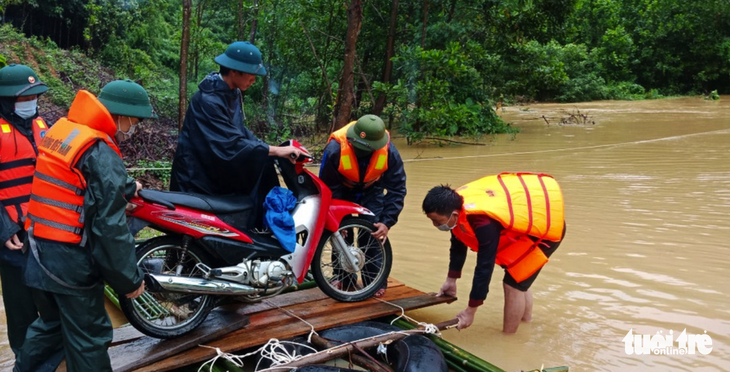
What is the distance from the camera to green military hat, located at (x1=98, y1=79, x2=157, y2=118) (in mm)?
2752

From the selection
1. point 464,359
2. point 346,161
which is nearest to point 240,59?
point 346,161

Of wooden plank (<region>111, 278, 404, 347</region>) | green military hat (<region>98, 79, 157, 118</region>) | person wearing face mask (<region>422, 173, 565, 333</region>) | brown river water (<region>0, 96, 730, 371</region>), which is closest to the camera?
green military hat (<region>98, 79, 157, 118</region>)

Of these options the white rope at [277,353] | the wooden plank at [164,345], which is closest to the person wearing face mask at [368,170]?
the white rope at [277,353]

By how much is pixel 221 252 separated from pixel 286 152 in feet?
2.31

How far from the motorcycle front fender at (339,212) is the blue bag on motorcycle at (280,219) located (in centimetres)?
35

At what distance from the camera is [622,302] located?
15.5ft

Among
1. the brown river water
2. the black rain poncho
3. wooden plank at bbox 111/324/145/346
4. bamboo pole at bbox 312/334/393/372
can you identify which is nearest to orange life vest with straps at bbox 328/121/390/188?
the black rain poncho

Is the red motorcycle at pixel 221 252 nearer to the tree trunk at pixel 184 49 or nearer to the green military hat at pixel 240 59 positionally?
the green military hat at pixel 240 59

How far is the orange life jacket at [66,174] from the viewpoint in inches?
103

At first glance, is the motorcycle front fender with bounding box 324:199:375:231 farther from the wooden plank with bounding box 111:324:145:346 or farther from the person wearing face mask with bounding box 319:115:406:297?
the wooden plank with bounding box 111:324:145:346

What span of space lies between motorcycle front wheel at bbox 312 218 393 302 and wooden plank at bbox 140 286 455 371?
0.09 m

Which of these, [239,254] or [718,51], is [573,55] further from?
[239,254]

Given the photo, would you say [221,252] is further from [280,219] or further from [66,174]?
[66,174]

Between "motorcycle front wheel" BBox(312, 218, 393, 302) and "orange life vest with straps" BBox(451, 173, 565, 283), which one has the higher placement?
"orange life vest with straps" BBox(451, 173, 565, 283)
